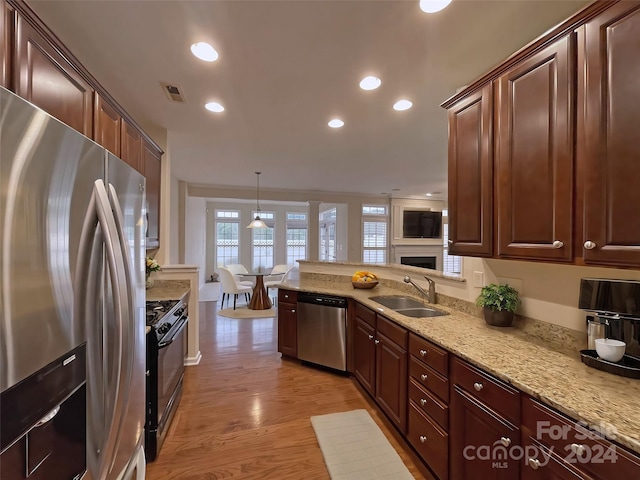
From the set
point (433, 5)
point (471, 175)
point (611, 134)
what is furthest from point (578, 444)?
point (433, 5)

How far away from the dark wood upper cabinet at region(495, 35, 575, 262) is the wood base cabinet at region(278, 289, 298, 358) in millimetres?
2365

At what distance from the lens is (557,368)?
1.29 meters

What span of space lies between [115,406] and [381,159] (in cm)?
426

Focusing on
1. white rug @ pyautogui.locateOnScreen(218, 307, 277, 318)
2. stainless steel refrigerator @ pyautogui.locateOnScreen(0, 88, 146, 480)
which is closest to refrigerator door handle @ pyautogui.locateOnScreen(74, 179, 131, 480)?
stainless steel refrigerator @ pyautogui.locateOnScreen(0, 88, 146, 480)

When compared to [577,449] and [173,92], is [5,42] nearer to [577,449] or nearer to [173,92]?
[173,92]

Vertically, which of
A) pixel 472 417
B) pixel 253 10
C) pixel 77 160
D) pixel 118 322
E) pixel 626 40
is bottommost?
pixel 472 417

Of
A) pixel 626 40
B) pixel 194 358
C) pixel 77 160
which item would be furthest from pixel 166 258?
pixel 626 40

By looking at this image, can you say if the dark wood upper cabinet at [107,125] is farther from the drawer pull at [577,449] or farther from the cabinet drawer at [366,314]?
the drawer pull at [577,449]

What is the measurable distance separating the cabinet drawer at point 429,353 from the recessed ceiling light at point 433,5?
181 centimetres

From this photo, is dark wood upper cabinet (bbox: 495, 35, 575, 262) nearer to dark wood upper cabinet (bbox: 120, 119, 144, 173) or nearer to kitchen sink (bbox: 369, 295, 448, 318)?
kitchen sink (bbox: 369, 295, 448, 318)

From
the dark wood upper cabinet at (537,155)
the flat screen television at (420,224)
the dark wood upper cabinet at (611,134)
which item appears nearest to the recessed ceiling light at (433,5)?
the dark wood upper cabinet at (537,155)

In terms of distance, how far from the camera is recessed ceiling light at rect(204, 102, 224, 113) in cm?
262

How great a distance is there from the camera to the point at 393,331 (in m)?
2.19

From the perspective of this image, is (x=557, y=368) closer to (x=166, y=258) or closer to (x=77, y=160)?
(x=77, y=160)
